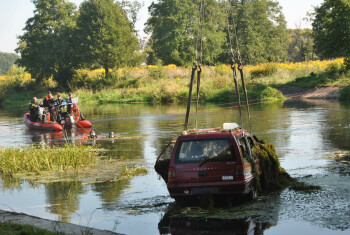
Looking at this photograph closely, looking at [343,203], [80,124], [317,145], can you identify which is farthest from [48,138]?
[343,203]

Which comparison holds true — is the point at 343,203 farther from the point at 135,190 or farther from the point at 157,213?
the point at 135,190

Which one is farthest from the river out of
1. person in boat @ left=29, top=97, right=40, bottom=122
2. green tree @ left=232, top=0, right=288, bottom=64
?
green tree @ left=232, top=0, right=288, bottom=64

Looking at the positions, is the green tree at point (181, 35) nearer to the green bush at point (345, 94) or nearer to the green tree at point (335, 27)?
the green bush at point (345, 94)

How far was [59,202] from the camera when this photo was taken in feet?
40.0

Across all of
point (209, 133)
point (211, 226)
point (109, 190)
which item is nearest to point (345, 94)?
point (109, 190)

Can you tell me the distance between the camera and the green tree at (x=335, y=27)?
4159 centimetres

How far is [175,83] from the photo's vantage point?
61.0 metres

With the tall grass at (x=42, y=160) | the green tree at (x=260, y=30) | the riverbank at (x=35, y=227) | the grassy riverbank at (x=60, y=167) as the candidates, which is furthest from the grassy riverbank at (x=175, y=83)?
the riverbank at (x=35, y=227)

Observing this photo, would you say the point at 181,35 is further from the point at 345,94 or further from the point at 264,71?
the point at 345,94

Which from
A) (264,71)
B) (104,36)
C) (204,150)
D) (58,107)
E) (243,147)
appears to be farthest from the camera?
(104,36)

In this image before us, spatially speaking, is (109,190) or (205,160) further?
(109,190)

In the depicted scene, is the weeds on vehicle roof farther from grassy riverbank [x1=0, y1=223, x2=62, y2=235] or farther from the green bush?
the green bush

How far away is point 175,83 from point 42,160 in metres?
45.1

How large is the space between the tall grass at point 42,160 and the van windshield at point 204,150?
639cm
